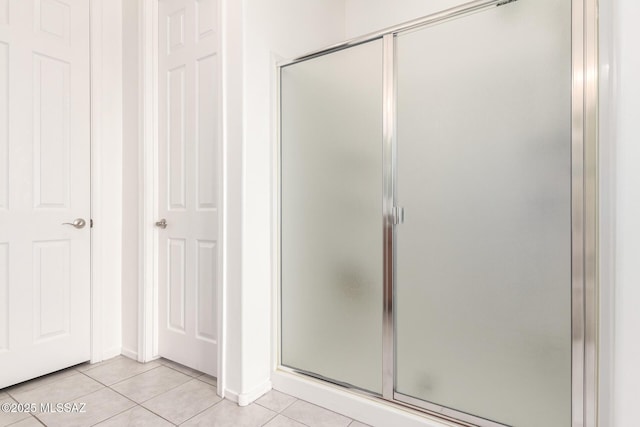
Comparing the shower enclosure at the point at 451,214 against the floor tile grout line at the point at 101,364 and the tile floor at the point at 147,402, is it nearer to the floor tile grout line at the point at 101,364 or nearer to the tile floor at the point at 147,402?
the tile floor at the point at 147,402

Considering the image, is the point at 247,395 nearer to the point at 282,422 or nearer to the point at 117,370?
the point at 282,422

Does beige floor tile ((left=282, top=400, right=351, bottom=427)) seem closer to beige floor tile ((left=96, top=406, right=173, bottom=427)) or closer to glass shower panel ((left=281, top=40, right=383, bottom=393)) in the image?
glass shower panel ((left=281, top=40, right=383, bottom=393))

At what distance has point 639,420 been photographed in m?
0.64

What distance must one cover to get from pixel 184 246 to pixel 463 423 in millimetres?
1754

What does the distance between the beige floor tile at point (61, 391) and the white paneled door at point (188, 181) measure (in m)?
0.44

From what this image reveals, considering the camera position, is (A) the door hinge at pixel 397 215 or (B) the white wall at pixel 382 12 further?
(B) the white wall at pixel 382 12

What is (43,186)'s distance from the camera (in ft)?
6.34

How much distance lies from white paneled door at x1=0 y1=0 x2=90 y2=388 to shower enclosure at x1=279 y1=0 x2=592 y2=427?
1395mm

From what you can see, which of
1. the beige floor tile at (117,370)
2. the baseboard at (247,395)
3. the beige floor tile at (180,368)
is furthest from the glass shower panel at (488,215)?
the beige floor tile at (117,370)

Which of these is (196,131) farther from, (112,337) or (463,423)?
(463,423)

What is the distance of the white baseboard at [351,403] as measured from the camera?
4.74ft

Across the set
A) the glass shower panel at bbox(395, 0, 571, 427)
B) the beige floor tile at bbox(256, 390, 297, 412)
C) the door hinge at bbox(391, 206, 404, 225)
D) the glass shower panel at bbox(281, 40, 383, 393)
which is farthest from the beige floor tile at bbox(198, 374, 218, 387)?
the door hinge at bbox(391, 206, 404, 225)

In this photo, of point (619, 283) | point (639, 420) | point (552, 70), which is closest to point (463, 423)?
point (639, 420)

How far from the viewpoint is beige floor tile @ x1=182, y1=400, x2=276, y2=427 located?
153 cm
